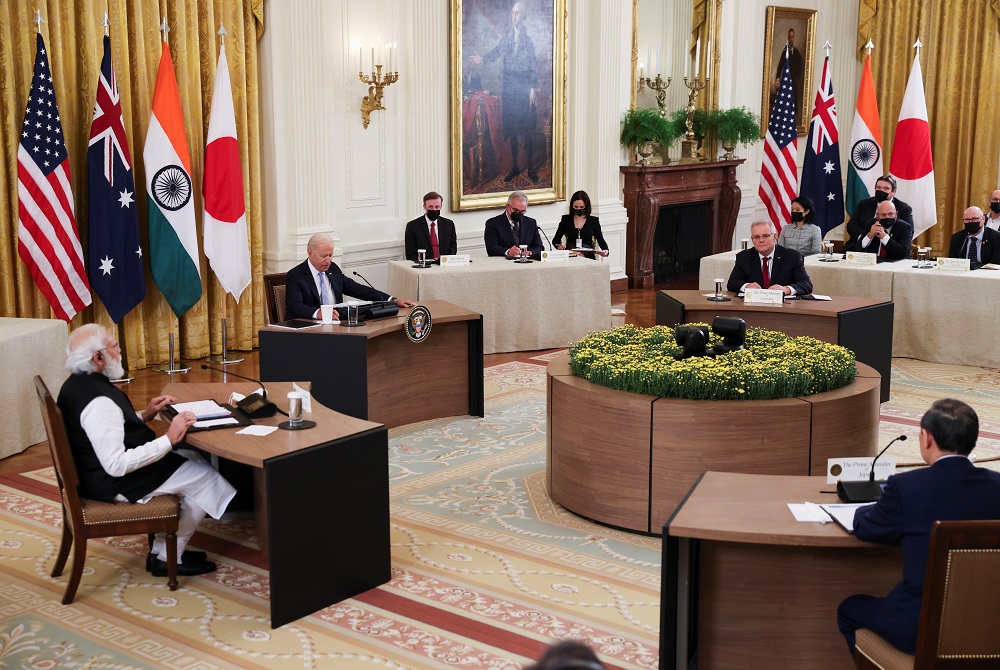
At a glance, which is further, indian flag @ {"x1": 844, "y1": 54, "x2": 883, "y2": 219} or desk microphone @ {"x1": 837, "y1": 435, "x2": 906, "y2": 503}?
indian flag @ {"x1": 844, "y1": 54, "x2": 883, "y2": 219}

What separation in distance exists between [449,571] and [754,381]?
175cm

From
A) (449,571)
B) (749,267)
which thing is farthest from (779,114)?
(449,571)

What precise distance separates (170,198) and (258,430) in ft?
15.2

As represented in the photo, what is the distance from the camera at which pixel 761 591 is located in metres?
3.84

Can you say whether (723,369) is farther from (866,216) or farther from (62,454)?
(866,216)

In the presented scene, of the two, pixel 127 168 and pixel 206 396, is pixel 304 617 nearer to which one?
pixel 206 396

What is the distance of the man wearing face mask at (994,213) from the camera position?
35.2 feet

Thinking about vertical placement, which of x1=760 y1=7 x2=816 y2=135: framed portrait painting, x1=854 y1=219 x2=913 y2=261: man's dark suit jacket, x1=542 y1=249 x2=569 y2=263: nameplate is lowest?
x1=542 y1=249 x2=569 y2=263: nameplate

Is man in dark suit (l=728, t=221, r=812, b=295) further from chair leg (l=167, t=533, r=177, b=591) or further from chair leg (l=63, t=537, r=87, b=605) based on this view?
chair leg (l=63, t=537, r=87, b=605)

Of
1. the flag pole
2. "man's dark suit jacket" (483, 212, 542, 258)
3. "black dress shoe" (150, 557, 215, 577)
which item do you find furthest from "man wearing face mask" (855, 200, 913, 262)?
"black dress shoe" (150, 557, 215, 577)

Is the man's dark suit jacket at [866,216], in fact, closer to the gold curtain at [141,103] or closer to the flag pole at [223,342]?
the gold curtain at [141,103]

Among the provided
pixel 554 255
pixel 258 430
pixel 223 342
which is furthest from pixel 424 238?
pixel 258 430

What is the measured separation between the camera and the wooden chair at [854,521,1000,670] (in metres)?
3.00

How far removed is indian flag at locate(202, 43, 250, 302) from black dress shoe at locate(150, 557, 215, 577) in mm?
4610
